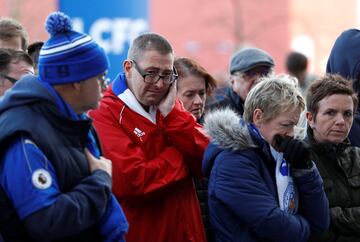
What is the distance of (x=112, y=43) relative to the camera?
6820 mm

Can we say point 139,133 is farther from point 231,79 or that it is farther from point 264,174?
point 231,79

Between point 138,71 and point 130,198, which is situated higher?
point 138,71

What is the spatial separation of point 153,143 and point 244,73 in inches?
60.4

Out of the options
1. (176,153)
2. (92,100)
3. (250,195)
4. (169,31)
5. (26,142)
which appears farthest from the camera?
(169,31)

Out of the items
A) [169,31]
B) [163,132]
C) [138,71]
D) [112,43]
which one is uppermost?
[138,71]

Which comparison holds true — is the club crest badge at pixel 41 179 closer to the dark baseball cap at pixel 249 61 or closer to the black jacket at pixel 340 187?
the black jacket at pixel 340 187

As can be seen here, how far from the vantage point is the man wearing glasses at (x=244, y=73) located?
509 cm

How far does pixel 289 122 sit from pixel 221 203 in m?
0.53

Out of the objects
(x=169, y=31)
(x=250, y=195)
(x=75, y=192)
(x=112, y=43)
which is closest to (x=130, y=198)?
(x=250, y=195)

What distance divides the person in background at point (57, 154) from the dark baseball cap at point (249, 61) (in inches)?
87.3

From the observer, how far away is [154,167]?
3.67 metres

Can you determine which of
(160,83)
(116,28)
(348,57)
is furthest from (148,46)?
(116,28)

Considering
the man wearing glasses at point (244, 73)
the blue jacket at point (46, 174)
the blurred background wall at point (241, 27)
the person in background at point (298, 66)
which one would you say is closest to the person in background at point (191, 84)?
the man wearing glasses at point (244, 73)

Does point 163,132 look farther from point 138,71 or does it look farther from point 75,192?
point 75,192
